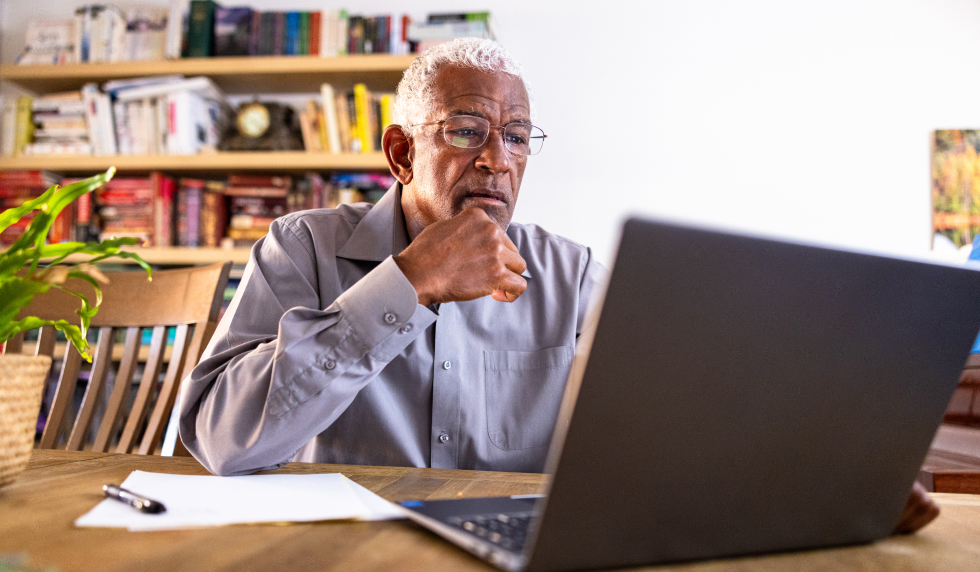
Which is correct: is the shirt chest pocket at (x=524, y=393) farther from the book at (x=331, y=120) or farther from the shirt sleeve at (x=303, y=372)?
the book at (x=331, y=120)

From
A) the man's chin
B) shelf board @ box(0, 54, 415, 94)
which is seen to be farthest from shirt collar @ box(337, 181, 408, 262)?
shelf board @ box(0, 54, 415, 94)

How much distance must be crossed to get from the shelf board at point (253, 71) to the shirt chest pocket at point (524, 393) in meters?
1.62

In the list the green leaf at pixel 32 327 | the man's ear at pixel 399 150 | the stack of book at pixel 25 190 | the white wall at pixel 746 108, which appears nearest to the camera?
the green leaf at pixel 32 327

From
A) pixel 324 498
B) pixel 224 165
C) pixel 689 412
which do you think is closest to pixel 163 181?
pixel 224 165

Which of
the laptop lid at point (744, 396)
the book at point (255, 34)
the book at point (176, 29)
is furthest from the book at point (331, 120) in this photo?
the laptop lid at point (744, 396)

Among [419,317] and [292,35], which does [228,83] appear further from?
[419,317]

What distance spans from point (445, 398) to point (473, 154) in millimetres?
436

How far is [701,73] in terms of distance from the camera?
266cm

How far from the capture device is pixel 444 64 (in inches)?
49.8

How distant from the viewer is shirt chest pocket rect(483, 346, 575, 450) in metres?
1.19

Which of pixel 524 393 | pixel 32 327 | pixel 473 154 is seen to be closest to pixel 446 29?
pixel 473 154

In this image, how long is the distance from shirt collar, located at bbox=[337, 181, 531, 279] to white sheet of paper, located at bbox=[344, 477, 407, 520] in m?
0.55

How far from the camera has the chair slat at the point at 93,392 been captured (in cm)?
117

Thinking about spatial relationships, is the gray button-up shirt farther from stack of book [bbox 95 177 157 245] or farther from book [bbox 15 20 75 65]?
book [bbox 15 20 75 65]
